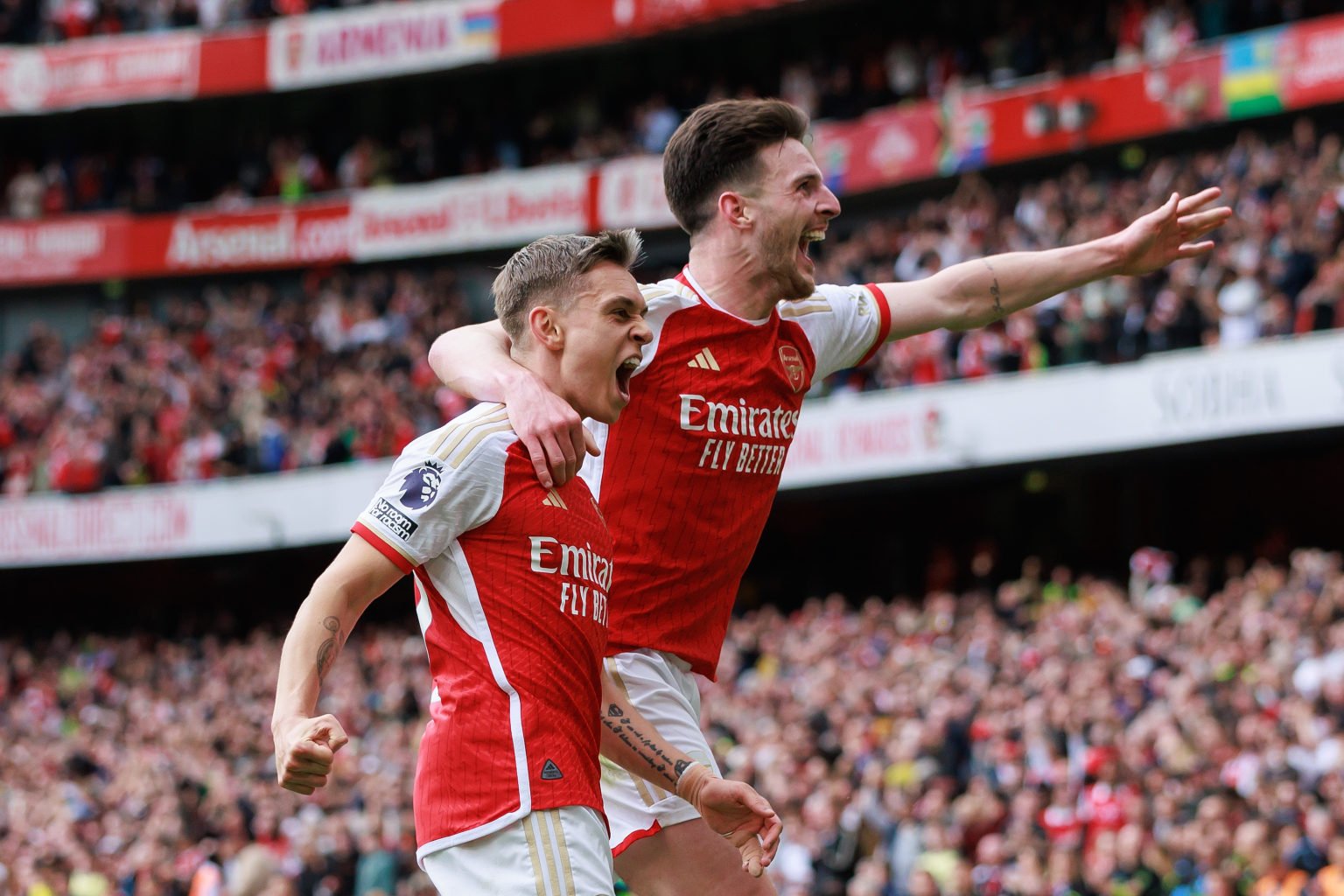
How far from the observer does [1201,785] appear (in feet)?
36.5

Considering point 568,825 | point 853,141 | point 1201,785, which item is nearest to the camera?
point 568,825

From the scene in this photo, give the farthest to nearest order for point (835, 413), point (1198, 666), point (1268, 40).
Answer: point (835, 413) → point (1268, 40) → point (1198, 666)

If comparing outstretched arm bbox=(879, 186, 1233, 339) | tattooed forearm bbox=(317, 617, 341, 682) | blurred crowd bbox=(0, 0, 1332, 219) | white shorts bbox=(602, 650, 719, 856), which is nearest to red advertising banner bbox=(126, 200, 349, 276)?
blurred crowd bbox=(0, 0, 1332, 219)

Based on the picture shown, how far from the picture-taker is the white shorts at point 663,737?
15.4 ft

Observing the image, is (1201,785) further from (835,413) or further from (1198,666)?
(835,413)

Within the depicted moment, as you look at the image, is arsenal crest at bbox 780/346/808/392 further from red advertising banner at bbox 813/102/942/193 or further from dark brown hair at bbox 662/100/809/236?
red advertising banner at bbox 813/102/942/193

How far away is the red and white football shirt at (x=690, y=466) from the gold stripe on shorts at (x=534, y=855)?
3.15 ft

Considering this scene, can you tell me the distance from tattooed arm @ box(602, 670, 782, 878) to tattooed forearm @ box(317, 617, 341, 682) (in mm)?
836

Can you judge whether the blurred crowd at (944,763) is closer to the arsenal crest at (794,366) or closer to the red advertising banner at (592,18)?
the arsenal crest at (794,366)

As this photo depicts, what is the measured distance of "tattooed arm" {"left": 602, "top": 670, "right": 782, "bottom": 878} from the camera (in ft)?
14.0

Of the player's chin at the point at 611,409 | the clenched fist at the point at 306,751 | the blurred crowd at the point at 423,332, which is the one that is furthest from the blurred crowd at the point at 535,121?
the clenched fist at the point at 306,751

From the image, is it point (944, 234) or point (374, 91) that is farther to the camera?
point (374, 91)

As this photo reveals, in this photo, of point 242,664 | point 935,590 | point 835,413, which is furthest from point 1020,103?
point 242,664

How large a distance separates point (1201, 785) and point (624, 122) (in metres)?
21.2
